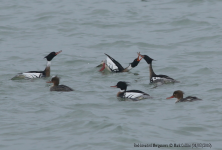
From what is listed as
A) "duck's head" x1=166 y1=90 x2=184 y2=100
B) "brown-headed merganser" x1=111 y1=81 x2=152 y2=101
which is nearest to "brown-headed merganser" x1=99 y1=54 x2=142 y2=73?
"brown-headed merganser" x1=111 y1=81 x2=152 y2=101

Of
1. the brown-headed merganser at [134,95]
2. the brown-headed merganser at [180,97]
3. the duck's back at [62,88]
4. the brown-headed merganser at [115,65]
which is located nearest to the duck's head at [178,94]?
the brown-headed merganser at [180,97]

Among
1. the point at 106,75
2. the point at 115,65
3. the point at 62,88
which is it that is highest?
the point at 115,65

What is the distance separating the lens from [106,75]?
1617cm

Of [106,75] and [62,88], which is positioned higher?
[62,88]

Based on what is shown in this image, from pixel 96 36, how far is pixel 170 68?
5.69 meters

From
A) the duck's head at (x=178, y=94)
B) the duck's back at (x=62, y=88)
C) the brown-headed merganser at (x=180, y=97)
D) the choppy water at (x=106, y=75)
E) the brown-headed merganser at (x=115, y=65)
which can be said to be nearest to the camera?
the choppy water at (x=106, y=75)

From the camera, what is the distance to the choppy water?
10.2 meters

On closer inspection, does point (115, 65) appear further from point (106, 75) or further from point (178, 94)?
point (178, 94)

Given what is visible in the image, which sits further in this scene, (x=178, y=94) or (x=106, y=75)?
(x=106, y=75)

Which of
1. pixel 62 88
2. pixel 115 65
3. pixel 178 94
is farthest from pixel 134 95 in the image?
pixel 115 65

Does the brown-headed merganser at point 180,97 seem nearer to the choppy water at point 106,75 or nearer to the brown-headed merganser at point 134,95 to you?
the choppy water at point 106,75

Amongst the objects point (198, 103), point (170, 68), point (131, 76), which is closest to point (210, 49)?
point (170, 68)

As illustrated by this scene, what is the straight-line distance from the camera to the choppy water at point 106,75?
10.2 metres

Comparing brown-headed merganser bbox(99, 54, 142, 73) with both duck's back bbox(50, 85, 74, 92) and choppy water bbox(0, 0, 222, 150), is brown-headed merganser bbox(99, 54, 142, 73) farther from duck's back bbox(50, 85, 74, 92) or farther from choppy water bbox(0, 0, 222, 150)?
duck's back bbox(50, 85, 74, 92)
